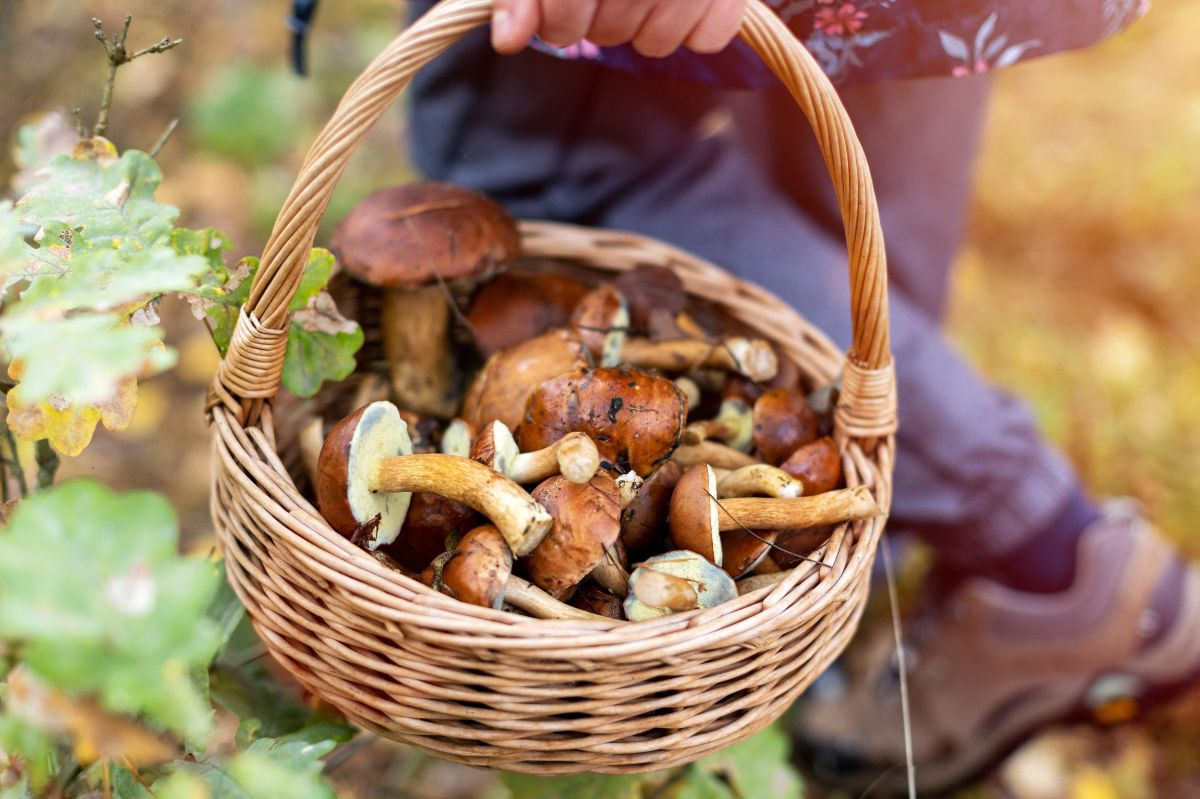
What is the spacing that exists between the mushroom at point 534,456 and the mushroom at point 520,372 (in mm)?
55

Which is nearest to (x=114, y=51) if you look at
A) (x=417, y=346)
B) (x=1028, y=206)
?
(x=417, y=346)

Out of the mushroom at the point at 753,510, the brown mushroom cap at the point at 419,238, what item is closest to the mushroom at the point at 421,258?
the brown mushroom cap at the point at 419,238

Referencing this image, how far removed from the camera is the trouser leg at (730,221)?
65.2 inches

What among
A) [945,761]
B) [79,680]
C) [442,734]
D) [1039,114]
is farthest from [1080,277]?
[79,680]

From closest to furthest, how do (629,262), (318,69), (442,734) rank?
(442,734) → (629,262) → (318,69)

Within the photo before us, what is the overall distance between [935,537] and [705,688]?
1.08 meters

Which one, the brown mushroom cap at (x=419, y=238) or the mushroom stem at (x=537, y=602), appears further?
the brown mushroom cap at (x=419, y=238)

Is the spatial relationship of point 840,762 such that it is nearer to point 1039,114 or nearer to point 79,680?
point 79,680

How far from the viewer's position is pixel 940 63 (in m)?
1.23

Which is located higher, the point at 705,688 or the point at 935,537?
the point at 705,688

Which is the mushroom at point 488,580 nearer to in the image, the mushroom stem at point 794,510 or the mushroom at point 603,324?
the mushroom stem at point 794,510

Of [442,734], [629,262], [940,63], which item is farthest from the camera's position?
[629,262]

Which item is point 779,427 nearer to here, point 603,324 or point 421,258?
point 603,324

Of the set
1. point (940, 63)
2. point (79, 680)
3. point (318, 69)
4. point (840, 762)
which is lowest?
point (840, 762)
